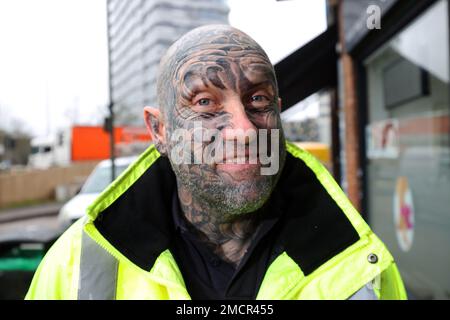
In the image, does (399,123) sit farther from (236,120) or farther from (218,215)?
(236,120)

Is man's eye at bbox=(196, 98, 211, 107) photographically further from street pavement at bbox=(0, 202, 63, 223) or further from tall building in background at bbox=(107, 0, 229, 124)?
street pavement at bbox=(0, 202, 63, 223)

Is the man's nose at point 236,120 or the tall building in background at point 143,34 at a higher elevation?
the tall building in background at point 143,34

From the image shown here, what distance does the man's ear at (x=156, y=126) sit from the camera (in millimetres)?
1021

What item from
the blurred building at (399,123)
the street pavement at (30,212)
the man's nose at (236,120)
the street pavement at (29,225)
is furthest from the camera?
the blurred building at (399,123)

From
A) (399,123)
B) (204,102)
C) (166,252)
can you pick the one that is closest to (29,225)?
(166,252)

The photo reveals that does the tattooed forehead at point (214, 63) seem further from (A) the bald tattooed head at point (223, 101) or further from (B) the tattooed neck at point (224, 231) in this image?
(B) the tattooed neck at point (224, 231)

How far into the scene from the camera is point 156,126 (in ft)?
3.44

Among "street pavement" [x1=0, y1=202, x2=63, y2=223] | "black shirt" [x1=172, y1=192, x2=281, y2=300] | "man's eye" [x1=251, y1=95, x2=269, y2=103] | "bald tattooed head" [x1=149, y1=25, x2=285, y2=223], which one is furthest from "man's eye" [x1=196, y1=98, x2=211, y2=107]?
"street pavement" [x1=0, y1=202, x2=63, y2=223]

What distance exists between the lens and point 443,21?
2873 millimetres

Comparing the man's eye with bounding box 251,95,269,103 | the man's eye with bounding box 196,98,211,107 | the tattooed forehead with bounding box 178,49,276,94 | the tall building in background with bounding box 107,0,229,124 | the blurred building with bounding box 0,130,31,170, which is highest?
the tall building in background with bounding box 107,0,229,124

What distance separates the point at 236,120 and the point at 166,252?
44cm

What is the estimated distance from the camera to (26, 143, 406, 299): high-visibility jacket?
38.8 inches

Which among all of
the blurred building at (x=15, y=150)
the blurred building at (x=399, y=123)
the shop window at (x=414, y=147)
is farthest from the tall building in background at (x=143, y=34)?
the shop window at (x=414, y=147)
